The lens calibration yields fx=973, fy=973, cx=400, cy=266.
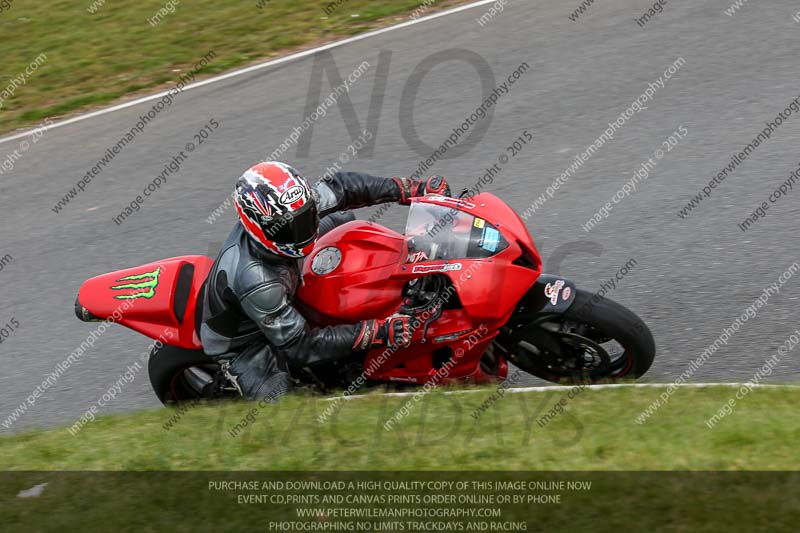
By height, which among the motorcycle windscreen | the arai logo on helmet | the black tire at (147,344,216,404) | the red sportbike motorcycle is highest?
the arai logo on helmet

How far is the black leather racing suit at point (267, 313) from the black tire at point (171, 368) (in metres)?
0.25

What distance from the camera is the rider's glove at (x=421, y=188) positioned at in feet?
19.0

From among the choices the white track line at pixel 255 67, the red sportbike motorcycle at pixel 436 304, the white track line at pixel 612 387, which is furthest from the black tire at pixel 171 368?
the white track line at pixel 255 67

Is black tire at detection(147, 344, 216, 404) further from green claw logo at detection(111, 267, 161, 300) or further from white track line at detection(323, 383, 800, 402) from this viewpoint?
white track line at detection(323, 383, 800, 402)

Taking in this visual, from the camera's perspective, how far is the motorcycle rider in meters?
5.16

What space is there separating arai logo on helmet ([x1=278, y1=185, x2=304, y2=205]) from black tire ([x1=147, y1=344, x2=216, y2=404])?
1.28 metres

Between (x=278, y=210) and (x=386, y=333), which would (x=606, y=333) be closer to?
(x=386, y=333)

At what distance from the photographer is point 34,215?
902 centimetres

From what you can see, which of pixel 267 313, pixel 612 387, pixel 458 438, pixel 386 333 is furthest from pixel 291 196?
pixel 612 387

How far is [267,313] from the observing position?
5.31m

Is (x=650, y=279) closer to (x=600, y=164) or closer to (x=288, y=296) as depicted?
(x=600, y=164)

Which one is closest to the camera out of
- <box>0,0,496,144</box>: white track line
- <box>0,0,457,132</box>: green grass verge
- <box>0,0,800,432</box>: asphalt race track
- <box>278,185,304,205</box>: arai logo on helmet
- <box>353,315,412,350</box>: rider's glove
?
<box>278,185,304,205</box>: arai logo on helmet

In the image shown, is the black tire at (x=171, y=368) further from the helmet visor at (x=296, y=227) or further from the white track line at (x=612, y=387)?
the helmet visor at (x=296, y=227)

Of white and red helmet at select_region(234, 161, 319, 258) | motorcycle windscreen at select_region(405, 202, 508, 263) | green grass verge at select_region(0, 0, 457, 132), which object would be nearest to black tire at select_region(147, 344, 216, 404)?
white and red helmet at select_region(234, 161, 319, 258)
